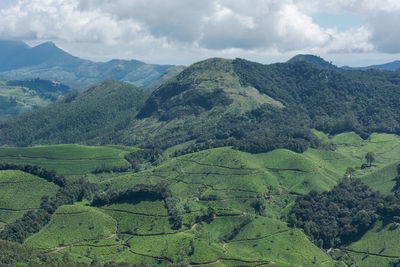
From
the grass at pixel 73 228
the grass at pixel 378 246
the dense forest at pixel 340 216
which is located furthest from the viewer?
the dense forest at pixel 340 216

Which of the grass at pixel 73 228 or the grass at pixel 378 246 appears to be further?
the grass at pixel 73 228

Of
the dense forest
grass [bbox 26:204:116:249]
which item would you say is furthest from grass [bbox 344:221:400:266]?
grass [bbox 26:204:116:249]

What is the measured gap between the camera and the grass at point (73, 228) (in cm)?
16600

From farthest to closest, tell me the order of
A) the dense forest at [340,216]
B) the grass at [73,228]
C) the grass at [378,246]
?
the dense forest at [340,216]
the grass at [73,228]
the grass at [378,246]

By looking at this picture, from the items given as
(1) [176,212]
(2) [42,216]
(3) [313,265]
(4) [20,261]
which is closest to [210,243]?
(1) [176,212]

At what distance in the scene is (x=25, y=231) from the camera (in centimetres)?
17150

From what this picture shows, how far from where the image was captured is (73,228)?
175 m

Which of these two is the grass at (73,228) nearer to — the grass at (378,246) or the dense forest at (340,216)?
the dense forest at (340,216)

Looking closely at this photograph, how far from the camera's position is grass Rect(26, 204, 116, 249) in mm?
166000

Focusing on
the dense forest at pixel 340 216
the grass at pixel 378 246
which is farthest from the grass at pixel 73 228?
the grass at pixel 378 246

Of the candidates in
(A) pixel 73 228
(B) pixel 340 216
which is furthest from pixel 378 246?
(A) pixel 73 228

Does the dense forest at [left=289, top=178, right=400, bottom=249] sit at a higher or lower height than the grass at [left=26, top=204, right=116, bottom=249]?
higher

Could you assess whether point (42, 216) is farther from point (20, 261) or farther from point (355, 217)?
point (355, 217)

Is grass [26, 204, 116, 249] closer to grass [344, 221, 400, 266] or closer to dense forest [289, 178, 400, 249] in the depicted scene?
dense forest [289, 178, 400, 249]
